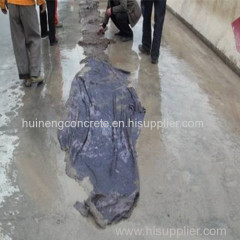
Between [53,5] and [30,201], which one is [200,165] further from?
[53,5]

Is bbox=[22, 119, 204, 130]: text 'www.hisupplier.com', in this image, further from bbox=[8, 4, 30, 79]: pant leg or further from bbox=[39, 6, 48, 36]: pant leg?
bbox=[39, 6, 48, 36]: pant leg

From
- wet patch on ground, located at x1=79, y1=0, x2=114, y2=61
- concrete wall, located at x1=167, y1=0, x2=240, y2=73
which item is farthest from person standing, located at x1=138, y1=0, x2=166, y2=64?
concrete wall, located at x1=167, y1=0, x2=240, y2=73

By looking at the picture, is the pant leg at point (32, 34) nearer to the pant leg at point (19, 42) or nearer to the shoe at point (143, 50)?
the pant leg at point (19, 42)

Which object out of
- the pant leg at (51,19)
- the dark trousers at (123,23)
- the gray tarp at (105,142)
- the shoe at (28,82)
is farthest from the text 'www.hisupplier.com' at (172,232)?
the dark trousers at (123,23)

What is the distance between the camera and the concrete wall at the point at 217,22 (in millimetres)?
5762

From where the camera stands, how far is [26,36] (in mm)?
4883

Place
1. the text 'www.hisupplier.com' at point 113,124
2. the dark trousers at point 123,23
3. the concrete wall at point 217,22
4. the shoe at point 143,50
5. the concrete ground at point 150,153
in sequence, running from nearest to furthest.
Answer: the concrete ground at point 150,153 < the text 'www.hisupplier.com' at point 113,124 < the concrete wall at point 217,22 < the shoe at point 143,50 < the dark trousers at point 123,23

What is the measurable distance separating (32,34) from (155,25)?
1986 mm

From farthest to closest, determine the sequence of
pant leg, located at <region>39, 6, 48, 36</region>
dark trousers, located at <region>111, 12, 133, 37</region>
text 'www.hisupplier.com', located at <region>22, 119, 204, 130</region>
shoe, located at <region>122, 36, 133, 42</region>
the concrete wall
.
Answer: shoe, located at <region>122, 36, 133, 42</region> → dark trousers, located at <region>111, 12, 133, 37</region> → pant leg, located at <region>39, 6, 48, 36</region> → the concrete wall → text 'www.hisupplier.com', located at <region>22, 119, 204, 130</region>

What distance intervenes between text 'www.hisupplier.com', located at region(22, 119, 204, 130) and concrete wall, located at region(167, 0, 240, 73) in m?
1.79

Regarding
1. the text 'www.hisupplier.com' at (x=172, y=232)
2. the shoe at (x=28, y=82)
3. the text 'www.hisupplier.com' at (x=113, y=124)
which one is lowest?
the shoe at (x=28, y=82)

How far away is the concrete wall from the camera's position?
18.9 ft

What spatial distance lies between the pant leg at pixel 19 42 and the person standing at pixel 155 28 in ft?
6.63

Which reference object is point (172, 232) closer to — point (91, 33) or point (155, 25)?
point (155, 25)
